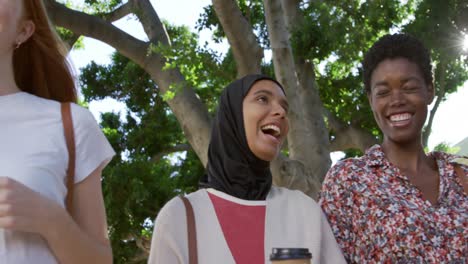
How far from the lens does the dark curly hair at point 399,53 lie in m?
3.34

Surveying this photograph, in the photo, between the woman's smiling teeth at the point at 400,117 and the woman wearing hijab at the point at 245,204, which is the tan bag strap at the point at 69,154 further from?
the woman's smiling teeth at the point at 400,117

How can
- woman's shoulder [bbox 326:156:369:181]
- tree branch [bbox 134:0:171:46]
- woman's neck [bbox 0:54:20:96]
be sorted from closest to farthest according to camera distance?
woman's neck [bbox 0:54:20:96], woman's shoulder [bbox 326:156:369:181], tree branch [bbox 134:0:171:46]

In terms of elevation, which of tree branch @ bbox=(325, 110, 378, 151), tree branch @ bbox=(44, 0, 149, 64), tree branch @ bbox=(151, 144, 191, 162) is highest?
tree branch @ bbox=(44, 0, 149, 64)

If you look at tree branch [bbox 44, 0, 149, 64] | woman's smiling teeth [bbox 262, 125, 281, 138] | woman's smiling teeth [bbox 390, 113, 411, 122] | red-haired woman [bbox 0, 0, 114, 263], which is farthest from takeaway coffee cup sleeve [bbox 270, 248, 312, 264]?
tree branch [bbox 44, 0, 149, 64]

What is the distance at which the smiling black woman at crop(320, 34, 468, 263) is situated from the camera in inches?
119

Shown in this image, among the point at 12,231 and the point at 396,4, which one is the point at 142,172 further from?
the point at 12,231

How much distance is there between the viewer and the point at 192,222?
2828 mm

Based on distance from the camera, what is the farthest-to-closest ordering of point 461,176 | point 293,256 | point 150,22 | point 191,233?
point 150,22 → point 461,176 → point 191,233 → point 293,256

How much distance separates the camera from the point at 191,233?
279 cm

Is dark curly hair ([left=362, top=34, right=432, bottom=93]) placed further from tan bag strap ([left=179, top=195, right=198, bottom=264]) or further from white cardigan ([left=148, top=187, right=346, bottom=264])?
tan bag strap ([left=179, top=195, right=198, bottom=264])

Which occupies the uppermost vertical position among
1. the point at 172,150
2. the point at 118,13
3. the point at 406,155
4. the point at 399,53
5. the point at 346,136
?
the point at 118,13

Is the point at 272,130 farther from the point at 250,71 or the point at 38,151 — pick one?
the point at 250,71

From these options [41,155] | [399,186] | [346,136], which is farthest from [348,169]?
[346,136]

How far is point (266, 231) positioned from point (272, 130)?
0.42 meters
